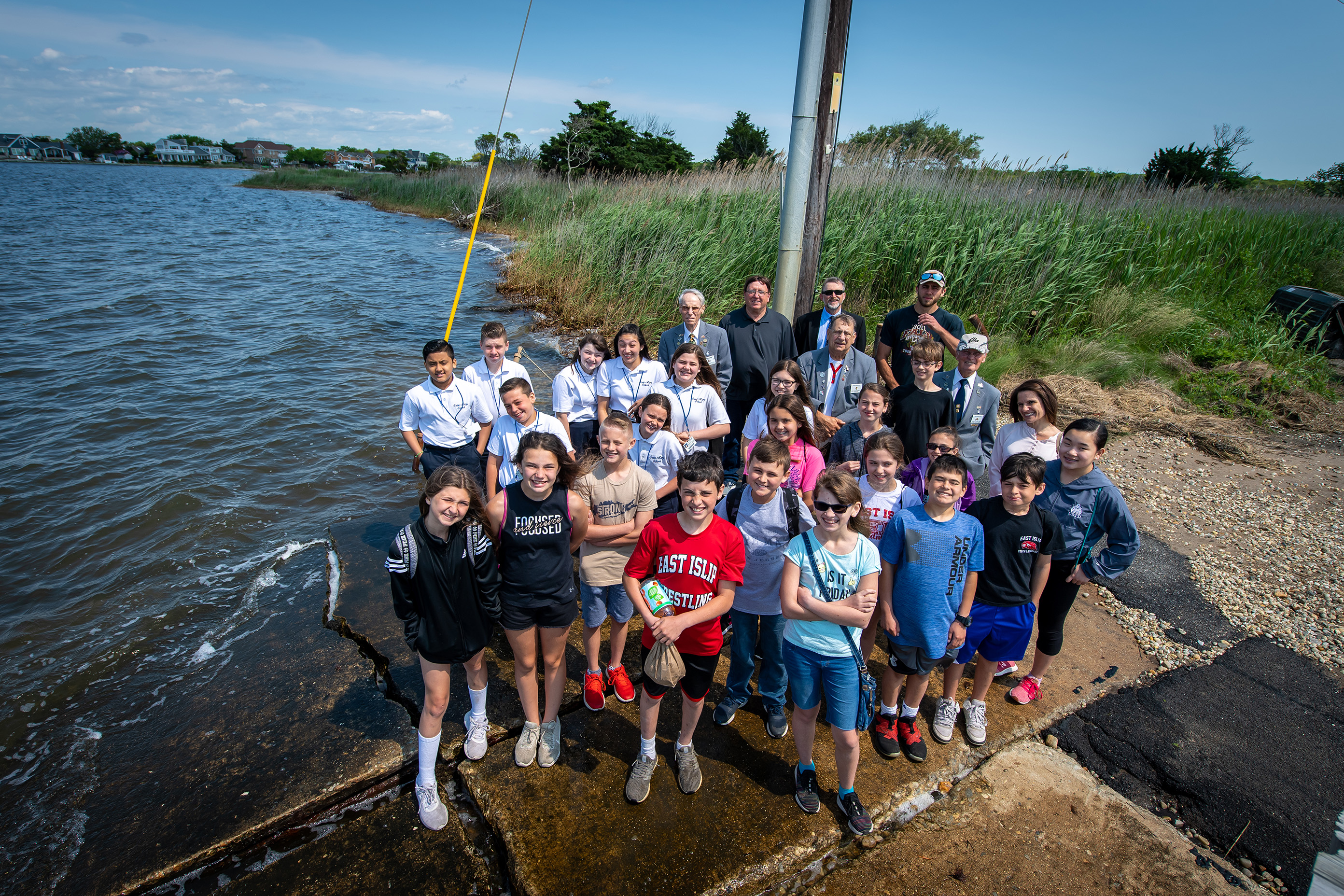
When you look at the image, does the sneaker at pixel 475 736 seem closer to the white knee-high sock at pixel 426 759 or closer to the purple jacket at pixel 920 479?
the white knee-high sock at pixel 426 759

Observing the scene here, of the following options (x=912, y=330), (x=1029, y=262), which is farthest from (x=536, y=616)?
(x=1029, y=262)

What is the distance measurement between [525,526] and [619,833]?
139cm

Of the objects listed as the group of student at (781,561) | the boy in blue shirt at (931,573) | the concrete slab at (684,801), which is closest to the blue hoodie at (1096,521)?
the group of student at (781,561)

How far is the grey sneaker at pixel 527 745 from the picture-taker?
9.62 ft

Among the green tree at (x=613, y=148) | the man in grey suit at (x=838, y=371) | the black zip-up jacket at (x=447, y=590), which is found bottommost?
the black zip-up jacket at (x=447, y=590)

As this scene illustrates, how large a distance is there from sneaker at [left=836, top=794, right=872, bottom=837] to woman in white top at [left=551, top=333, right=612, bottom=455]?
281 centimetres

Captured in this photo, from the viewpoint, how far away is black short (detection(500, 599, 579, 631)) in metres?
2.88

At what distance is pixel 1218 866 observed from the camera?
2.52 meters

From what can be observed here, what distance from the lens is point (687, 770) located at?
284 centimetres

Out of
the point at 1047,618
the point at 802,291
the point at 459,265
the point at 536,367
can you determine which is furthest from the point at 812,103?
the point at 459,265

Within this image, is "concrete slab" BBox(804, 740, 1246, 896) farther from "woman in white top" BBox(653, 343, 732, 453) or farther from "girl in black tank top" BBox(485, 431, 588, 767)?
"woman in white top" BBox(653, 343, 732, 453)

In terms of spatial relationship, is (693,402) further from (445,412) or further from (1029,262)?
(1029,262)

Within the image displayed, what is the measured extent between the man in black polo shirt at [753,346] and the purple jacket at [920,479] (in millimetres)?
1556

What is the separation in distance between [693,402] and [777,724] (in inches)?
81.1
